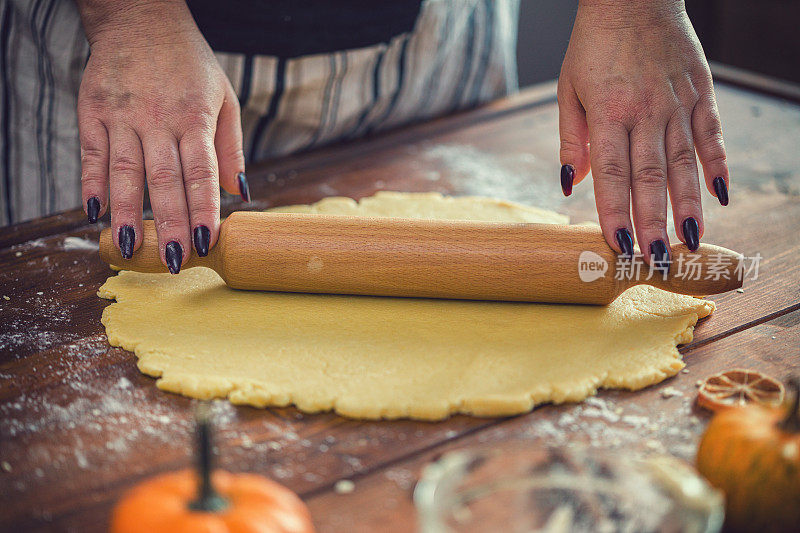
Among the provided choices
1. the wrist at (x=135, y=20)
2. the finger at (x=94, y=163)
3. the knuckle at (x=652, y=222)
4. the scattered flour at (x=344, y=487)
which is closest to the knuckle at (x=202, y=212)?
the finger at (x=94, y=163)

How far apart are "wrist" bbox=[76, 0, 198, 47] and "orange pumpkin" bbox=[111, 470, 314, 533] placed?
115cm

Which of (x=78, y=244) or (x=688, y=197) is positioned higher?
(x=688, y=197)

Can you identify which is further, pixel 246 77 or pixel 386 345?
pixel 246 77

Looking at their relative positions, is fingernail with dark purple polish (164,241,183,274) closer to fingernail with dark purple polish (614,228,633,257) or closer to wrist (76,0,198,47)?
wrist (76,0,198,47)

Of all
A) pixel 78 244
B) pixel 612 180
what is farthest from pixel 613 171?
pixel 78 244

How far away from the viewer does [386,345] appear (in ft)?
4.61

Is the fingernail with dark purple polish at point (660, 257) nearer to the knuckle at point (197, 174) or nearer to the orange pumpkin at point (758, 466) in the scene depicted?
the orange pumpkin at point (758, 466)

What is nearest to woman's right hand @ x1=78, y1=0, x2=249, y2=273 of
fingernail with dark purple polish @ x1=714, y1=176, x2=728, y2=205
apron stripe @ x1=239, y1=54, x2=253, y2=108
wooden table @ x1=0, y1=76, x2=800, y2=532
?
wooden table @ x1=0, y1=76, x2=800, y2=532

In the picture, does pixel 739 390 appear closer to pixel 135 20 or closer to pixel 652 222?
pixel 652 222

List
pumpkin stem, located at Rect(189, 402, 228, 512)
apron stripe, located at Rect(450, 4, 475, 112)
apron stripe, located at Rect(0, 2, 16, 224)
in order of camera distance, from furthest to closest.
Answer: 1. apron stripe, located at Rect(450, 4, 475, 112)
2. apron stripe, located at Rect(0, 2, 16, 224)
3. pumpkin stem, located at Rect(189, 402, 228, 512)

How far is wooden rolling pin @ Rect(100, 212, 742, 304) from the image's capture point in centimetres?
148

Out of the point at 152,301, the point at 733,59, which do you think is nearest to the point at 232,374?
the point at 152,301

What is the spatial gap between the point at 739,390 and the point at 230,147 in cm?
121

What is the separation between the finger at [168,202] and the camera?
1.50m
